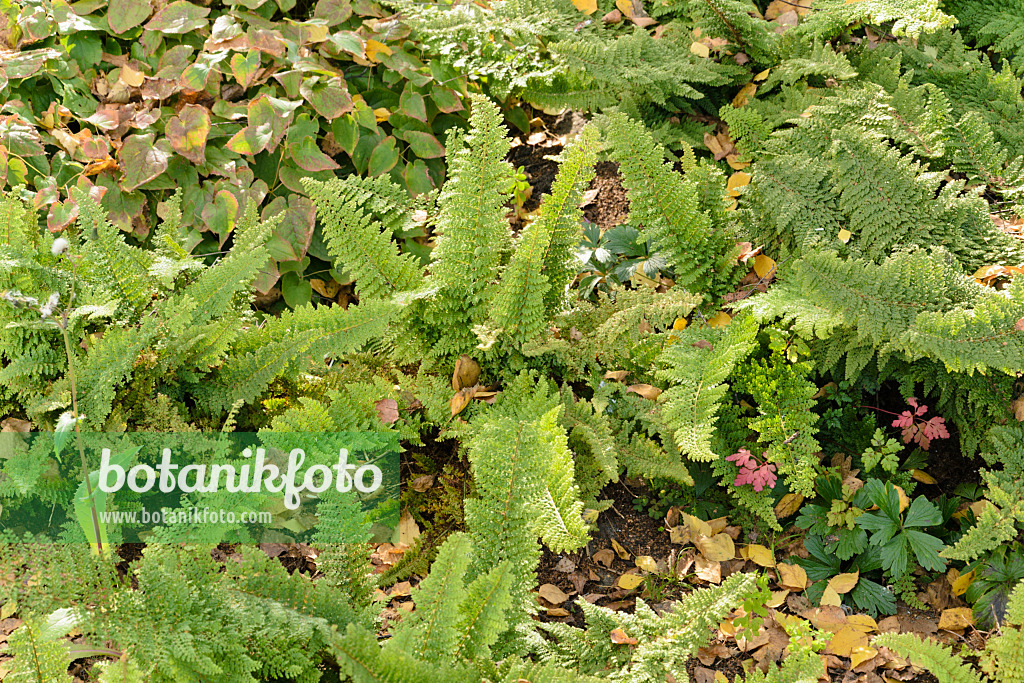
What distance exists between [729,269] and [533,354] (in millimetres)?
835

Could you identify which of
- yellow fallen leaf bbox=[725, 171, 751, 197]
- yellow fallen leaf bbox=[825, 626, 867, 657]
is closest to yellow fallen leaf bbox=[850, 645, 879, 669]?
yellow fallen leaf bbox=[825, 626, 867, 657]

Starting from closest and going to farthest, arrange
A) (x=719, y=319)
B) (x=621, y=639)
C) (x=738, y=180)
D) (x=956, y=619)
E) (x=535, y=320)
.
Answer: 1. (x=621, y=639)
2. (x=956, y=619)
3. (x=535, y=320)
4. (x=719, y=319)
5. (x=738, y=180)

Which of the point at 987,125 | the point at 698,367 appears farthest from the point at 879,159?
the point at 698,367

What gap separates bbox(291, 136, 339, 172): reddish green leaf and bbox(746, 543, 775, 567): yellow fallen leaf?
7.06 ft

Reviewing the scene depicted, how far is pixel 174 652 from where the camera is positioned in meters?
1.62

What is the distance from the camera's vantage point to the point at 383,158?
3441 mm

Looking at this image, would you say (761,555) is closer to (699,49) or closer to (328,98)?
(699,49)

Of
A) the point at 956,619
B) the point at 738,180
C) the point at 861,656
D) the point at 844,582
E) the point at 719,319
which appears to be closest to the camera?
the point at 861,656

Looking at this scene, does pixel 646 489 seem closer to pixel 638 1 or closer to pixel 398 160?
pixel 398 160

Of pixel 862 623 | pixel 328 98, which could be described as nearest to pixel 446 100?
pixel 328 98

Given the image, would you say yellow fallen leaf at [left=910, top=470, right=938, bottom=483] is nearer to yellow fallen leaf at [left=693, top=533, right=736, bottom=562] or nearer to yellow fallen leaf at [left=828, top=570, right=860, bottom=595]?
yellow fallen leaf at [left=828, top=570, right=860, bottom=595]

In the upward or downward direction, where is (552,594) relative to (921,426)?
downward

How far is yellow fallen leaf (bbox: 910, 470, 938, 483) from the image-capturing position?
274 centimetres

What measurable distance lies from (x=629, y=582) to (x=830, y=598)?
2.06ft
